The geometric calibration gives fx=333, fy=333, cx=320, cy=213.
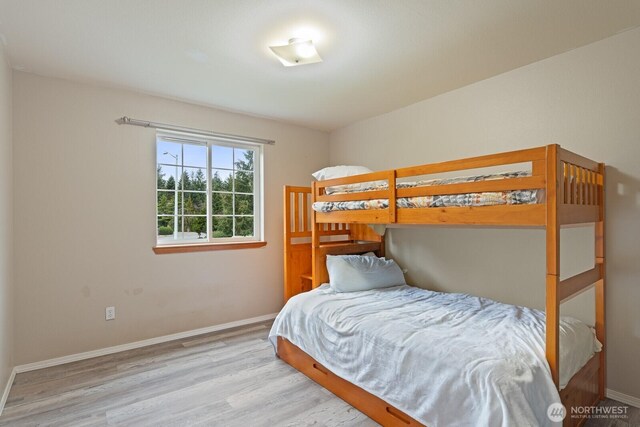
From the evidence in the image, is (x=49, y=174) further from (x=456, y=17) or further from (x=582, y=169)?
(x=582, y=169)

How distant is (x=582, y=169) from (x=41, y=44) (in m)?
3.51

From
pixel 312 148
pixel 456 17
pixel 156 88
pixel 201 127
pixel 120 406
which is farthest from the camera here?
pixel 312 148

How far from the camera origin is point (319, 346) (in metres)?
2.37

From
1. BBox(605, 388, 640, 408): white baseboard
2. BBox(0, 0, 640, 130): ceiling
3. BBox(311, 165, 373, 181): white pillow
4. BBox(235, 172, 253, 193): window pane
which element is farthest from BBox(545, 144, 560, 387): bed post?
BBox(235, 172, 253, 193): window pane

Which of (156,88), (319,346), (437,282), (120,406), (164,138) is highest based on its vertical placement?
(156,88)

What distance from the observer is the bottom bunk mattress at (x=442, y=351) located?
147 centimetres

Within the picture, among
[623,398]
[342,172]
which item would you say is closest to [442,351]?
[623,398]

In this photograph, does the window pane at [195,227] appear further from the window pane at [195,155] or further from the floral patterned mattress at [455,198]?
the floral patterned mattress at [455,198]

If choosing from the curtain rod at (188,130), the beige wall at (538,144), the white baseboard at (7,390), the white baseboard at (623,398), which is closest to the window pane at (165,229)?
the curtain rod at (188,130)

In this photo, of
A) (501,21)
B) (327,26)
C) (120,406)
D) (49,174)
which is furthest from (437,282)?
(49,174)

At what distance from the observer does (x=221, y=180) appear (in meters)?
3.63

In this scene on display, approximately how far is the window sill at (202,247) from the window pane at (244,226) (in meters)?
0.16

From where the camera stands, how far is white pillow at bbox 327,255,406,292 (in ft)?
9.58

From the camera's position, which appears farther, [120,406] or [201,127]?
[201,127]
